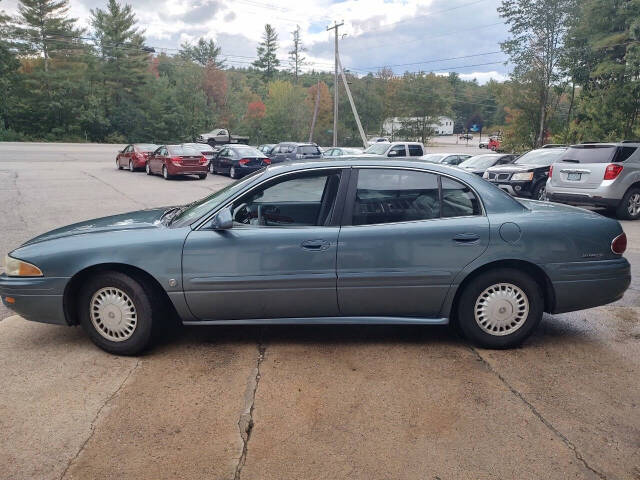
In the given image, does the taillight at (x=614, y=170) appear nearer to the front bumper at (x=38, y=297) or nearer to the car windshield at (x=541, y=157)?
the car windshield at (x=541, y=157)

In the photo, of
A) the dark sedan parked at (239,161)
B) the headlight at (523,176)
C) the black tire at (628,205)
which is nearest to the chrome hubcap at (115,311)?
the black tire at (628,205)

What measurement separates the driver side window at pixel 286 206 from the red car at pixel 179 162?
17587 millimetres

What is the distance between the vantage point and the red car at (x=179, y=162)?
68.2 feet

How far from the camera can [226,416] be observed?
3.11 metres

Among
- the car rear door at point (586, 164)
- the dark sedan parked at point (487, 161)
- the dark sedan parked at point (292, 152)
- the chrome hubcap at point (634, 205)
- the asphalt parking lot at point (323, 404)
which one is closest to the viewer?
the asphalt parking lot at point (323, 404)

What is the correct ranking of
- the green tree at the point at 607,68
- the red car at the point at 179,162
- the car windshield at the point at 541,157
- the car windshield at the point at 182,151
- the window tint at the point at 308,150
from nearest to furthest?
the car windshield at the point at 541,157, the green tree at the point at 607,68, the red car at the point at 179,162, the car windshield at the point at 182,151, the window tint at the point at 308,150

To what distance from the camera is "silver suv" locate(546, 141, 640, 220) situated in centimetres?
1072

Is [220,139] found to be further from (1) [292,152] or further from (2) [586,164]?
(2) [586,164]

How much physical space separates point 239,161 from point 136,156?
18.4ft

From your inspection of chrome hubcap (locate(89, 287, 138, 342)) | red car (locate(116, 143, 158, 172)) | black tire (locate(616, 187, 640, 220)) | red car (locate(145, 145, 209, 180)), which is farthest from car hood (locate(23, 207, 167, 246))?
red car (locate(116, 143, 158, 172))

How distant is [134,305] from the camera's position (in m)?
3.89

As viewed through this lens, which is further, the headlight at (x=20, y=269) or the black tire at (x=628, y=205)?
the black tire at (x=628, y=205)

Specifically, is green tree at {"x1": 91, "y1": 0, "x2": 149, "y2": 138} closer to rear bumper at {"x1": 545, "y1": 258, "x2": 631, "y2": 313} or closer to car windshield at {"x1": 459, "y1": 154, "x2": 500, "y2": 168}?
car windshield at {"x1": 459, "y1": 154, "x2": 500, "y2": 168}

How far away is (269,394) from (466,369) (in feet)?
4.81
